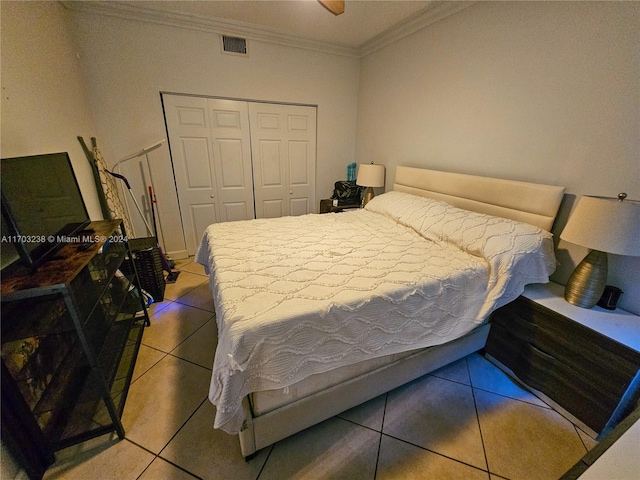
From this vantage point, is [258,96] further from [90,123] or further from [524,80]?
[524,80]

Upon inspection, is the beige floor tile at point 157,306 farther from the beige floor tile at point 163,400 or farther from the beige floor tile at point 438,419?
the beige floor tile at point 438,419

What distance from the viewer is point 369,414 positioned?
146 centimetres

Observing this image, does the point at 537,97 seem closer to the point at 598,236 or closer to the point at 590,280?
the point at 598,236

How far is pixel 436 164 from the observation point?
8.63ft

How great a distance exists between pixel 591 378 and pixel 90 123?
4307 mm

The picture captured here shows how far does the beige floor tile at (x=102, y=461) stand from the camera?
1168 millimetres

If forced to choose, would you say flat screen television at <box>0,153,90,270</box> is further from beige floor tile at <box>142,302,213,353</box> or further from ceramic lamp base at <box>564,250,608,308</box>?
ceramic lamp base at <box>564,250,608,308</box>

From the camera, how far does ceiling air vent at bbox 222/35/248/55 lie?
2876 millimetres

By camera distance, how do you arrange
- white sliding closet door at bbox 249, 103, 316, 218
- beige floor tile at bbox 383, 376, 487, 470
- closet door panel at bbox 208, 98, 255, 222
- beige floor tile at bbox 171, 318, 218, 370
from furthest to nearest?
white sliding closet door at bbox 249, 103, 316, 218, closet door panel at bbox 208, 98, 255, 222, beige floor tile at bbox 171, 318, 218, 370, beige floor tile at bbox 383, 376, 487, 470

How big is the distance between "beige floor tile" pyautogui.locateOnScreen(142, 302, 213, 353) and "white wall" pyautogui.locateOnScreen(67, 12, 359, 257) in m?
1.31

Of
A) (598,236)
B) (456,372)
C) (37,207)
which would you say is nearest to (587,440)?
(456,372)

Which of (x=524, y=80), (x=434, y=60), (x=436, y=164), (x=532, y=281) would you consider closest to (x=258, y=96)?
(x=434, y=60)

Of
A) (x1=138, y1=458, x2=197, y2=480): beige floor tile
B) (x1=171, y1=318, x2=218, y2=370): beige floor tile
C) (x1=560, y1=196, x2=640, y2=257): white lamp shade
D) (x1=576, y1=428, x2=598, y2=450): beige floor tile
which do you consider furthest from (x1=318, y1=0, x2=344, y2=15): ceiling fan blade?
(x1=576, y1=428, x2=598, y2=450): beige floor tile

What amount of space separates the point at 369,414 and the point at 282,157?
3.14 meters
